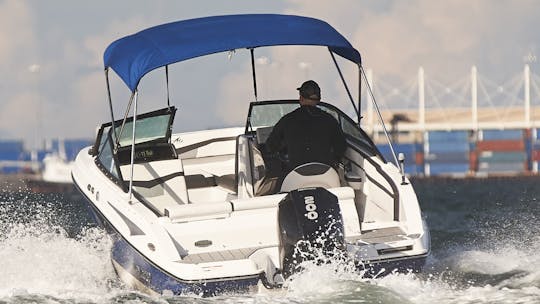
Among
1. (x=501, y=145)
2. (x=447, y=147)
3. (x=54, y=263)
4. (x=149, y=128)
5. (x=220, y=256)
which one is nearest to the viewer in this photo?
(x=220, y=256)

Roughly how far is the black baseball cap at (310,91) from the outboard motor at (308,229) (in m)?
1.14

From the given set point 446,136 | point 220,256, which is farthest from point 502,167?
point 220,256

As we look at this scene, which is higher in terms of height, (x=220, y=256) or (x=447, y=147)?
(x=220, y=256)

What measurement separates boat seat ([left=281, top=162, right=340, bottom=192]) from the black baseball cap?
21.9 inches

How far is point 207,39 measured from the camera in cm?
991

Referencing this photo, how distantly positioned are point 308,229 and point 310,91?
4.99ft

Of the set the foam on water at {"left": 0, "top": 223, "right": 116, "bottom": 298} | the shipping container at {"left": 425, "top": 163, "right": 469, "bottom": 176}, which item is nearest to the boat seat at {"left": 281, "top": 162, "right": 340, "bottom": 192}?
the foam on water at {"left": 0, "top": 223, "right": 116, "bottom": 298}

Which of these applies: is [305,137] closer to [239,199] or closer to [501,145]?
[239,199]

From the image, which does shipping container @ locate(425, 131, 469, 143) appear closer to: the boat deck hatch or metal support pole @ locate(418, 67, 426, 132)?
metal support pole @ locate(418, 67, 426, 132)

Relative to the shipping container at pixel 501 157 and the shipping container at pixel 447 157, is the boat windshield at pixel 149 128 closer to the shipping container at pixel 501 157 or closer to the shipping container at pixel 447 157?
the shipping container at pixel 501 157

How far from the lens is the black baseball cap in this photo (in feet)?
31.0

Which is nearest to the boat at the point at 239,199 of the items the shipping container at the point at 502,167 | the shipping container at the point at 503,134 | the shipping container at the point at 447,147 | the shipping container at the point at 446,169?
the shipping container at the point at 502,167

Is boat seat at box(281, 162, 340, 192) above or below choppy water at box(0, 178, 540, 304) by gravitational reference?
above

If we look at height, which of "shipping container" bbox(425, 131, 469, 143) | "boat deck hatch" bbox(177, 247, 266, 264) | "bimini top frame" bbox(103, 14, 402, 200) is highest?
"bimini top frame" bbox(103, 14, 402, 200)
